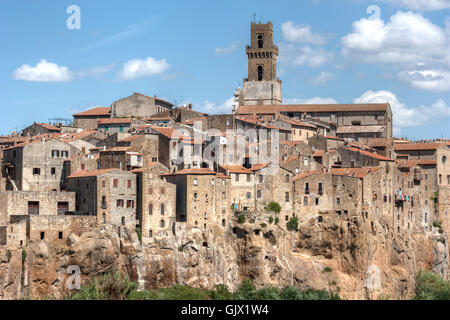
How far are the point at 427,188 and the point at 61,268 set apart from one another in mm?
46069

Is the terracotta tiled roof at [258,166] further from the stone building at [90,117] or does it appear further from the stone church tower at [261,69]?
the stone church tower at [261,69]

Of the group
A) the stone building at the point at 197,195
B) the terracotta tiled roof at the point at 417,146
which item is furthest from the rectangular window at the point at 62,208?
the terracotta tiled roof at the point at 417,146

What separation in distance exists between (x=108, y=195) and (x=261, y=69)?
5782cm

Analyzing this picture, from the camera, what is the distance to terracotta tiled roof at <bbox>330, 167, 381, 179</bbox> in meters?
88.1

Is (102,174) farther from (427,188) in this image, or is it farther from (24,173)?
(427,188)

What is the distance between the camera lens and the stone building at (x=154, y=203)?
3054 inches

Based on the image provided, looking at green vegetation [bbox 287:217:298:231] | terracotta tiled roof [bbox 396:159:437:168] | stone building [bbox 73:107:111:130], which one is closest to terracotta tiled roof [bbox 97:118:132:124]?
stone building [bbox 73:107:111:130]

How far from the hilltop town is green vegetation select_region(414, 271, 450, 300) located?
113 cm

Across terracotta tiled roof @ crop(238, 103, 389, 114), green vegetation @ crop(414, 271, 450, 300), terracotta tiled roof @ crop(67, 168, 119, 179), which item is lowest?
green vegetation @ crop(414, 271, 450, 300)

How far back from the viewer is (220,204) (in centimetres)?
8300

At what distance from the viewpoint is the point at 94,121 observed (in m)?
112

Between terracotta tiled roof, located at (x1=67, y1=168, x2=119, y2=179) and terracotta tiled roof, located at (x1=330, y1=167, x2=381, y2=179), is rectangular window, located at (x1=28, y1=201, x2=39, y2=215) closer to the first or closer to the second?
terracotta tiled roof, located at (x1=67, y1=168, x2=119, y2=179)

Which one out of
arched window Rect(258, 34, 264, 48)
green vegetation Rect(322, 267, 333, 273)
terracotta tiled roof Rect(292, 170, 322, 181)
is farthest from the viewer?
arched window Rect(258, 34, 264, 48)
